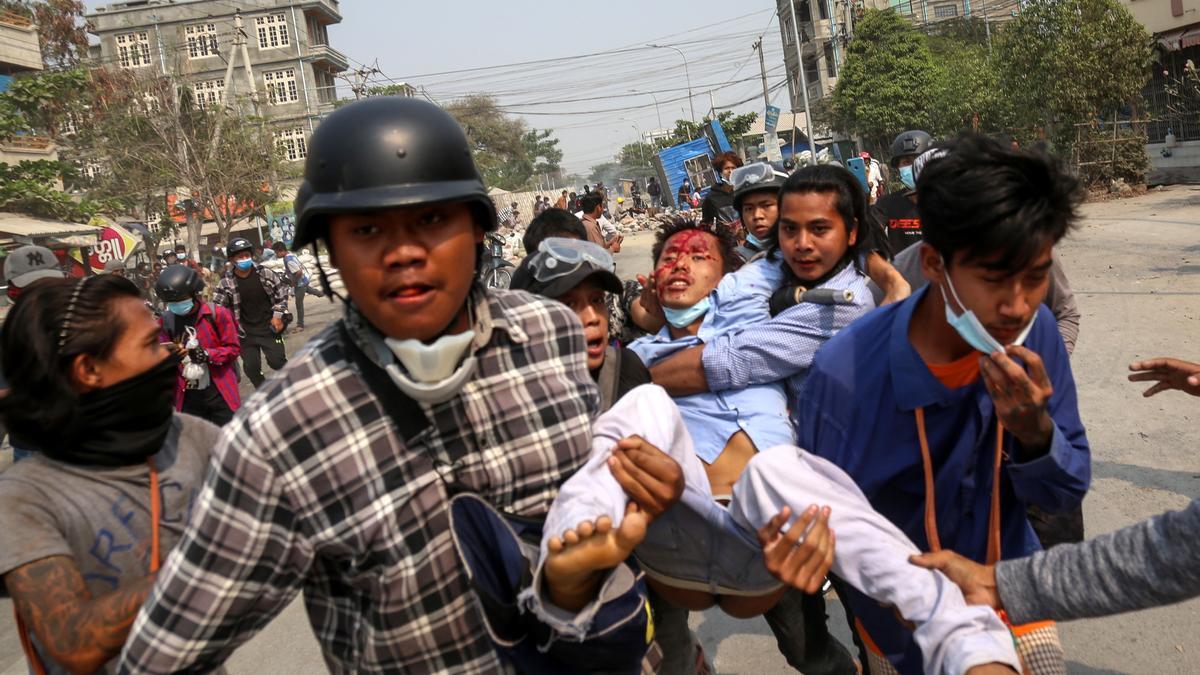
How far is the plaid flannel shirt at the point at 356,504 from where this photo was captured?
150 centimetres

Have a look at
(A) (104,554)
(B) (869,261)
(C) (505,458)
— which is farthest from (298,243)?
(B) (869,261)

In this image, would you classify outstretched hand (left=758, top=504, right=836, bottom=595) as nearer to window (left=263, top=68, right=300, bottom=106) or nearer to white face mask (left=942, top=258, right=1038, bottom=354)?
white face mask (left=942, top=258, right=1038, bottom=354)

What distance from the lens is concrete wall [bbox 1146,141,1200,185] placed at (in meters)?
21.7

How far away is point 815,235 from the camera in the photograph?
313 cm

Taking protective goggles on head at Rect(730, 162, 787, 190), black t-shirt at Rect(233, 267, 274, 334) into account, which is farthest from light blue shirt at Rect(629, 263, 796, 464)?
black t-shirt at Rect(233, 267, 274, 334)

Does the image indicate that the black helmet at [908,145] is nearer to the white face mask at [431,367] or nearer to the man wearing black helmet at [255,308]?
the white face mask at [431,367]

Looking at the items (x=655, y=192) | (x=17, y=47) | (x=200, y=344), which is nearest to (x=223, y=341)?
(x=200, y=344)

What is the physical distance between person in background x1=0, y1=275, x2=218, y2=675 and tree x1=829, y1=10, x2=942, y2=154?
4149 cm

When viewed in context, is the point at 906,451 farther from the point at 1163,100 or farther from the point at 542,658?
the point at 1163,100

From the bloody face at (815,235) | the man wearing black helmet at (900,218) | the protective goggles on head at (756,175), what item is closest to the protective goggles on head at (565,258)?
the bloody face at (815,235)

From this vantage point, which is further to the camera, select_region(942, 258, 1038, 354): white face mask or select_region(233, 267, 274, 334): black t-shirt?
select_region(233, 267, 274, 334): black t-shirt

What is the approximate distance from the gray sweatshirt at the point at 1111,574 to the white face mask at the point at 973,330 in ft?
1.40

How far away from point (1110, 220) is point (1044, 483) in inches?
687

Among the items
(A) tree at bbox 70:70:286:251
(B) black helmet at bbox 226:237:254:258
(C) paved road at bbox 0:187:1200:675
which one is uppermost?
(A) tree at bbox 70:70:286:251
